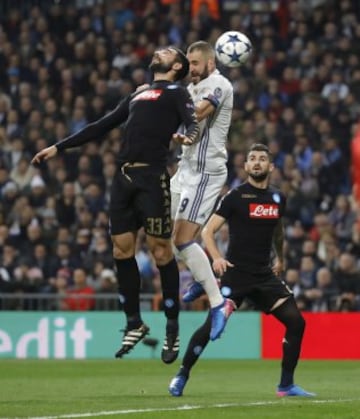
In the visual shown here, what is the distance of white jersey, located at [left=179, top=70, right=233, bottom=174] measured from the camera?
13484 millimetres

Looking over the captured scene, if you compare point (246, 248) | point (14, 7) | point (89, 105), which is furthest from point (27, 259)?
point (246, 248)

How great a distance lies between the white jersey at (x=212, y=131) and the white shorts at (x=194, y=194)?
0.07m

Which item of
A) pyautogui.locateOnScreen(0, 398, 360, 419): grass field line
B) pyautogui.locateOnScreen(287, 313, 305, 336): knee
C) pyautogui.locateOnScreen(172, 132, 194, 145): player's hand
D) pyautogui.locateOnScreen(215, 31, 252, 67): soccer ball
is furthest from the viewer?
pyautogui.locateOnScreen(215, 31, 252, 67): soccer ball

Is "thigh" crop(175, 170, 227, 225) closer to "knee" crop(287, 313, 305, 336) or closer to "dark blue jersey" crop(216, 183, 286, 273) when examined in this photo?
"dark blue jersey" crop(216, 183, 286, 273)

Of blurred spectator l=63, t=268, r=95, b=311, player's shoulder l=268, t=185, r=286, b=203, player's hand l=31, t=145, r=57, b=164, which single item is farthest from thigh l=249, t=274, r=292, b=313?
blurred spectator l=63, t=268, r=95, b=311

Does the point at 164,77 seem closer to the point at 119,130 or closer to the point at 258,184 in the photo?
the point at 258,184

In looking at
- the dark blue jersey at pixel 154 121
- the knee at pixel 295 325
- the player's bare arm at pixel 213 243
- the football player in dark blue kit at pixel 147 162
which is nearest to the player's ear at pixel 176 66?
the football player in dark blue kit at pixel 147 162

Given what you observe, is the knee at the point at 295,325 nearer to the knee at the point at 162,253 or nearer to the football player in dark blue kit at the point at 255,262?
the football player in dark blue kit at the point at 255,262

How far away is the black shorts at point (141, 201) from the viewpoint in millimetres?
12609

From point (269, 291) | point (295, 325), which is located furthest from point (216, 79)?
point (295, 325)

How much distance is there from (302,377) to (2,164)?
33.2 ft

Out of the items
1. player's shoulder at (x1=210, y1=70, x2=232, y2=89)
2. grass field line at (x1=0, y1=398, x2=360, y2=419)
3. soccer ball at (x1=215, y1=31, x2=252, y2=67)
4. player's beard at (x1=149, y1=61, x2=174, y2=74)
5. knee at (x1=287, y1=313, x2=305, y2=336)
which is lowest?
grass field line at (x1=0, y1=398, x2=360, y2=419)

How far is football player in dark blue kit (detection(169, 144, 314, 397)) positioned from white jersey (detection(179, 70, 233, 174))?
1.17 feet

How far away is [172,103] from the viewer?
495 inches
